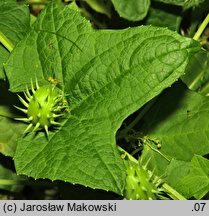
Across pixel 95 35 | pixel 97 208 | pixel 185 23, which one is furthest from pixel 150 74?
pixel 185 23

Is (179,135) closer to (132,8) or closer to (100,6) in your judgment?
(132,8)

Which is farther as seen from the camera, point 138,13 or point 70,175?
point 138,13

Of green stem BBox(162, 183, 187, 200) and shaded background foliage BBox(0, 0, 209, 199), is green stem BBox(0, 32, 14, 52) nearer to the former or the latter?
shaded background foliage BBox(0, 0, 209, 199)

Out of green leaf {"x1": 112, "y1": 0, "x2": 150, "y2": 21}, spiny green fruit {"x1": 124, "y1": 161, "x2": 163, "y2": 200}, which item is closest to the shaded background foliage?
green leaf {"x1": 112, "y1": 0, "x2": 150, "y2": 21}

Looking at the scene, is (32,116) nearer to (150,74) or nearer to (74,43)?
(74,43)

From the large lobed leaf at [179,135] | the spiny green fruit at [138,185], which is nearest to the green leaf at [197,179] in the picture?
the large lobed leaf at [179,135]

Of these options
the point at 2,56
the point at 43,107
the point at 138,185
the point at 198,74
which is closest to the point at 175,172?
the point at 138,185

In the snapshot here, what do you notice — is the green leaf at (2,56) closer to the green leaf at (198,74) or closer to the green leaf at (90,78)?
the green leaf at (90,78)
